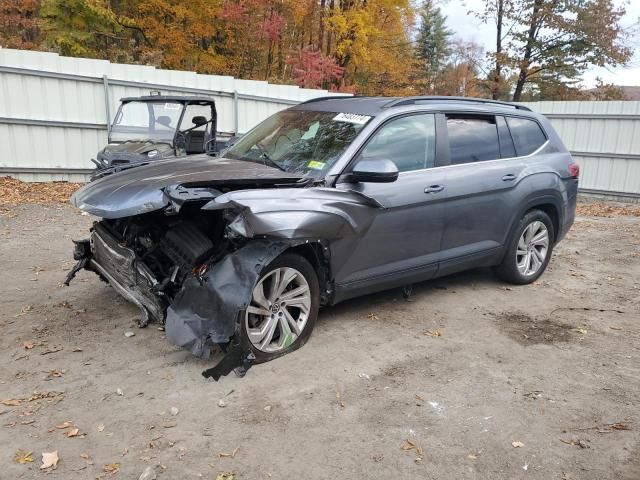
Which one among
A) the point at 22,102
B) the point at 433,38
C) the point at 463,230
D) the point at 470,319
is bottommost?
the point at 470,319

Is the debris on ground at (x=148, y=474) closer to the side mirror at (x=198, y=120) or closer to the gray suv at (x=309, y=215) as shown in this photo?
the gray suv at (x=309, y=215)

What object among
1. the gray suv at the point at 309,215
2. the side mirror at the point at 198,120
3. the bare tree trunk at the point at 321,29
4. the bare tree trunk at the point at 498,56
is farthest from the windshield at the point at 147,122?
the bare tree trunk at the point at 498,56

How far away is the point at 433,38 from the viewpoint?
47938mm

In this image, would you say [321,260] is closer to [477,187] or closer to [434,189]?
[434,189]

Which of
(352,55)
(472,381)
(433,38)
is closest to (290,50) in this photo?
Result: (352,55)

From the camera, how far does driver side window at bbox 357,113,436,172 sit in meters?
4.41

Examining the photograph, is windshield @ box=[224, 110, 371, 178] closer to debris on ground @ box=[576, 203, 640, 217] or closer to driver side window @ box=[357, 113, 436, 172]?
driver side window @ box=[357, 113, 436, 172]

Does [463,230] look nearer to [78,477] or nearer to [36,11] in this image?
[78,477]

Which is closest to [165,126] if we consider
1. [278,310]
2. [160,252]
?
[160,252]

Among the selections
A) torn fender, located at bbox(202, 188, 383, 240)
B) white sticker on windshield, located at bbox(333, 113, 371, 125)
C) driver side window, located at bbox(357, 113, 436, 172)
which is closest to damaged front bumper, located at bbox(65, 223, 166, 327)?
torn fender, located at bbox(202, 188, 383, 240)

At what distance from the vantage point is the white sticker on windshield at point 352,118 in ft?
14.7

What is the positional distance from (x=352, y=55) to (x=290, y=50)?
8.86 ft

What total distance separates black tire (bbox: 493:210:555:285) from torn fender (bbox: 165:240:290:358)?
2882 millimetres

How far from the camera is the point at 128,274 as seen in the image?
4.04m
